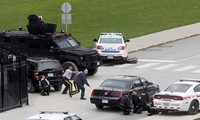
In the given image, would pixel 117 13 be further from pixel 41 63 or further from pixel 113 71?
pixel 41 63

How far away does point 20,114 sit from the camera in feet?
84.1

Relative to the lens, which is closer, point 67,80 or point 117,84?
point 117,84

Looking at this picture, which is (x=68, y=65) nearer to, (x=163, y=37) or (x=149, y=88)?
(x=149, y=88)

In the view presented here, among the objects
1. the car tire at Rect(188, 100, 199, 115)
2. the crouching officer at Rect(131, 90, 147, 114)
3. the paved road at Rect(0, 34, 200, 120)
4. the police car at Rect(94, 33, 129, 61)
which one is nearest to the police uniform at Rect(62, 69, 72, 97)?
the paved road at Rect(0, 34, 200, 120)

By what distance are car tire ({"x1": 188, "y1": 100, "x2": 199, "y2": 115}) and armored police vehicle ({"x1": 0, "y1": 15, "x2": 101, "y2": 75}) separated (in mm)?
9516

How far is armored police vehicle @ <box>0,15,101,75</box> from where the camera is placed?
34375mm

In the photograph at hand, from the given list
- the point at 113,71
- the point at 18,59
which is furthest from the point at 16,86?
the point at 113,71

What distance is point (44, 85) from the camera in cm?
2936

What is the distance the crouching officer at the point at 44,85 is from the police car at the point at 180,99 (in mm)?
5721

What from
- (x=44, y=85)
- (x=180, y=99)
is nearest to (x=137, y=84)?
(x=180, y=99)

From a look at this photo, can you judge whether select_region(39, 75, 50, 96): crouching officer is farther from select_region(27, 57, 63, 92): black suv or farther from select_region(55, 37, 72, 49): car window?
select_region(55, 37, 72, 49): car window

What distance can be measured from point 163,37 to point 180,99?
26380 millimetres

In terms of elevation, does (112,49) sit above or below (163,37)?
below

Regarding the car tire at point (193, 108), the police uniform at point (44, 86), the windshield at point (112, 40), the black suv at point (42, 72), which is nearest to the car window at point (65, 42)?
the black suv at point (42, 72)
